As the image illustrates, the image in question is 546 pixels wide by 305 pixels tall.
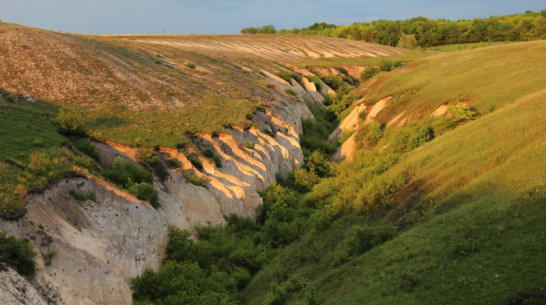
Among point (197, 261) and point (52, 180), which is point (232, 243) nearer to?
point (197, 261)

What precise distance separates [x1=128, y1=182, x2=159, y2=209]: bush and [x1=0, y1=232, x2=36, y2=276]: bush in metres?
7.50

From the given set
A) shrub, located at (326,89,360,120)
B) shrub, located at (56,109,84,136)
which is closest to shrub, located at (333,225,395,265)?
shrub, located at (56,109,84,136)

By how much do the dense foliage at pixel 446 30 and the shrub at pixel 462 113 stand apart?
10018cm

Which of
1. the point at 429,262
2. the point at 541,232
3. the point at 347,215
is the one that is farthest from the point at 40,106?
the point at 541,232

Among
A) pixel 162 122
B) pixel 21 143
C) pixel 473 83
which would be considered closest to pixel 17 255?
pixel 21 143

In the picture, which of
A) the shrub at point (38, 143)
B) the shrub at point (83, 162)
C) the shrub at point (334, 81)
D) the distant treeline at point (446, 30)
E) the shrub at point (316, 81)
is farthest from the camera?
the distant treeline at point (446, 30)

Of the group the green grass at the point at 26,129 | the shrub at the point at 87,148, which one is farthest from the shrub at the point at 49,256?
the shrub at the point at 87,148

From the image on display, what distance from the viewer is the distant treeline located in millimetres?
121938

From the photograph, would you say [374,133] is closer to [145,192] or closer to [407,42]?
[145,192]

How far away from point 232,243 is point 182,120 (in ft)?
44.3

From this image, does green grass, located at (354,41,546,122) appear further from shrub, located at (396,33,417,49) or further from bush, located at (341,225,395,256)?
shrub, located at (396,33,417,49)

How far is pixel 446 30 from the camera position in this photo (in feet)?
449

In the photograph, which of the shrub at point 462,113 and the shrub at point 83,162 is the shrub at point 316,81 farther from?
the shrub at point 83,162

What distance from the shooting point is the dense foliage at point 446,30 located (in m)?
122
